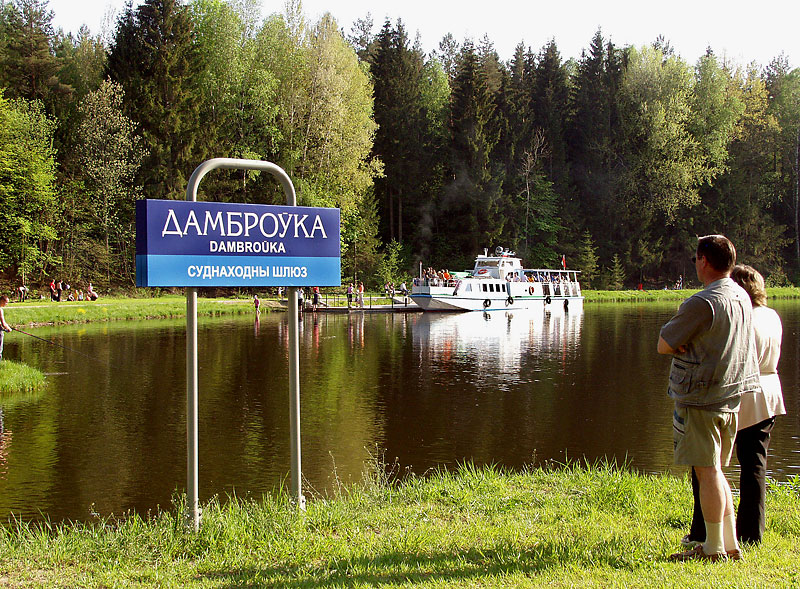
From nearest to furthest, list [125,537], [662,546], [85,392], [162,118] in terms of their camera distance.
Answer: [662,546]
[125,537]
[85,392]
[162,118]

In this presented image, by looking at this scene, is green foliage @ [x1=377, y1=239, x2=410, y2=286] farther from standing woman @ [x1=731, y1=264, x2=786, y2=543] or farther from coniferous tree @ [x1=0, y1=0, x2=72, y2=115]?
standing woman @ [x1=731, y1=264, x2=786, y2=543]

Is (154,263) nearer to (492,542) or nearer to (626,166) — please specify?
(492,542)

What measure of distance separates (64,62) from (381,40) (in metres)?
27.3

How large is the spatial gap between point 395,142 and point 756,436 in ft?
212

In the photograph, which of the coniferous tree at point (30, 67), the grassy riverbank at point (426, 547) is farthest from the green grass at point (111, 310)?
the grassy riverbank at point (426, 547)

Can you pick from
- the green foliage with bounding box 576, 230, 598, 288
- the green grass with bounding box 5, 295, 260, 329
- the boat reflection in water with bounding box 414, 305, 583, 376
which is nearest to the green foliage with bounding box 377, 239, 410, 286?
the boat reflection in water with bounding box 414, 305, 583, 376

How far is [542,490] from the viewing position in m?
8.23

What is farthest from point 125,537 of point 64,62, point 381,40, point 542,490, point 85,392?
point 381,40

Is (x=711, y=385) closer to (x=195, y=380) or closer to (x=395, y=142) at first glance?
(x=195, y=380)

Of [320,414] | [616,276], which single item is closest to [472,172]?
[616,276]

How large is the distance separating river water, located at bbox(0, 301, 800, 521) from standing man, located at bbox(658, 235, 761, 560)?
5830mm

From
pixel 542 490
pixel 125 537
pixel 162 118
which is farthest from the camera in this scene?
Answer: pixel 162 118

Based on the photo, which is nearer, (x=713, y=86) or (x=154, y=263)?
(x=154, y=263)

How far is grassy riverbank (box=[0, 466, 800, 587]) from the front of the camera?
5184 millimetres
